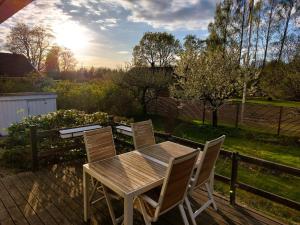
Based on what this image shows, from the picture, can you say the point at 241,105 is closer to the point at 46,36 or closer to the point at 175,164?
the point at 175,164

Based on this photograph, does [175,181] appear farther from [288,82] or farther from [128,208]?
[288,82]

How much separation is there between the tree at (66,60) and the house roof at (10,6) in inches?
956

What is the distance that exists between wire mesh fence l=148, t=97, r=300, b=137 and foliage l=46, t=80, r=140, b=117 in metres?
1.70

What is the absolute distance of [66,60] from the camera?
2664 cm

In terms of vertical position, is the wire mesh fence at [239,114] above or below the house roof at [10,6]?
below

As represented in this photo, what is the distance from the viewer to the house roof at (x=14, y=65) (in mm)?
16516

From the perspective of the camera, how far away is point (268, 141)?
791 centimetres

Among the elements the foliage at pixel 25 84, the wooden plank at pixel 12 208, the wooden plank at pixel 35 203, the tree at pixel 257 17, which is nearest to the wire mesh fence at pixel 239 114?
the tree at pixel 257 17

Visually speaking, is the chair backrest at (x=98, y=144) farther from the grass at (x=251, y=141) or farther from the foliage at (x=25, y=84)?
the foliage at (x=25, y=84)

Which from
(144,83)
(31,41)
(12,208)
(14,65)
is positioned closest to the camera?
(12,208)

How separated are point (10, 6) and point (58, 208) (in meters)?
2.69

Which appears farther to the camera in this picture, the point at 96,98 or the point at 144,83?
the point at 144,83

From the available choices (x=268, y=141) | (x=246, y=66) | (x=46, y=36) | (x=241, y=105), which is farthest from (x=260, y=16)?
(x=46, y=36)

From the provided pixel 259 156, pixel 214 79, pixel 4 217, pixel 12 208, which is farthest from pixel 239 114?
pixel 4 217
